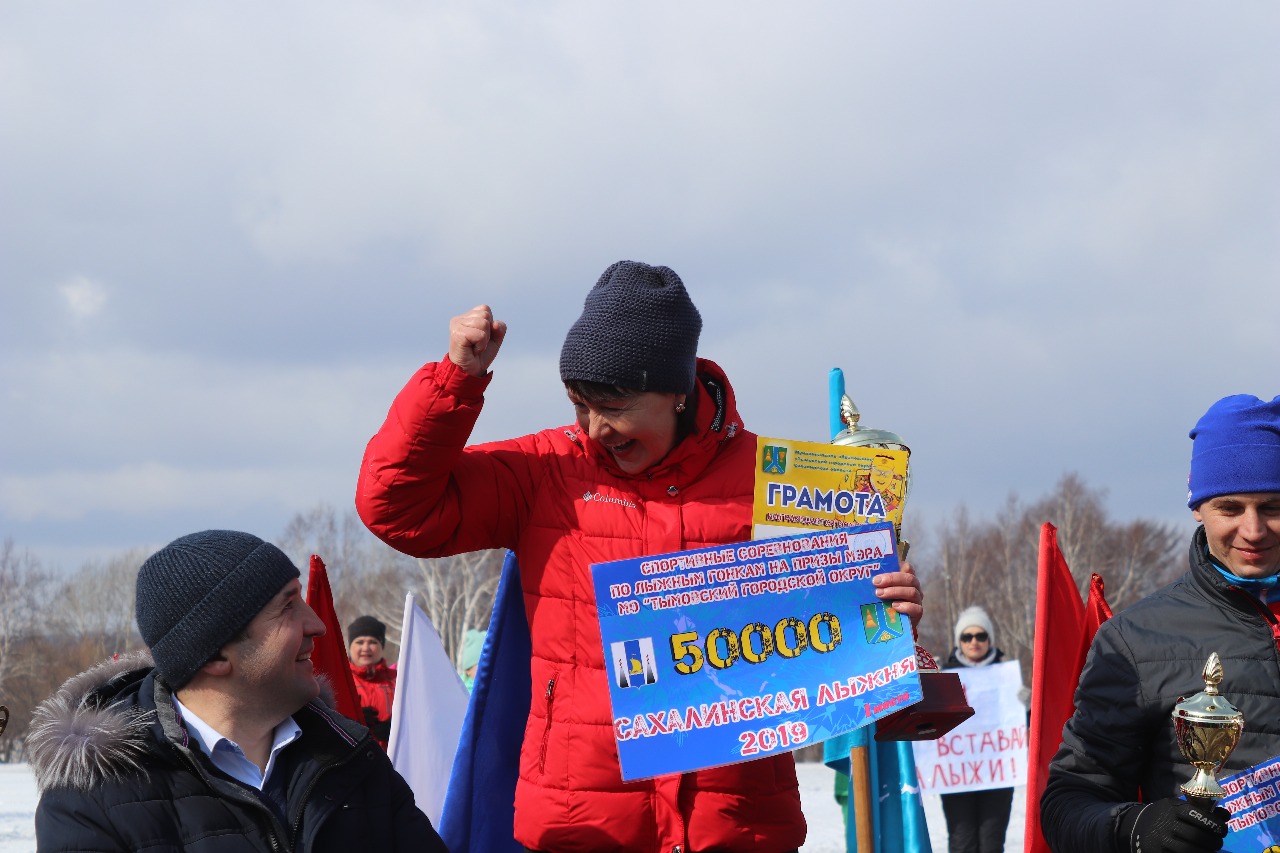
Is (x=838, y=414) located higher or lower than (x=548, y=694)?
higher

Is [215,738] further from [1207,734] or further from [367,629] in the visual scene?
[367,629]

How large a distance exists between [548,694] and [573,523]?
1.38 ft

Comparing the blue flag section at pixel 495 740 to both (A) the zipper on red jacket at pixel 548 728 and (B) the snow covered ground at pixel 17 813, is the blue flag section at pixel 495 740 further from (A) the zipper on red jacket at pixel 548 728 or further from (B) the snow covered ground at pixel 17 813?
(B) the snow covered ground at pixel 17 813

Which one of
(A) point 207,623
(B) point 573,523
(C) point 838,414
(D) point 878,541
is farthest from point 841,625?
(C) point 838,414

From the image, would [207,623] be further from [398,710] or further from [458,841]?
[398,710]

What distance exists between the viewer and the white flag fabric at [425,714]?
6898 millimetres

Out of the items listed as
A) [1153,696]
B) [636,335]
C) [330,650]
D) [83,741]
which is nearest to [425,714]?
[330,650]

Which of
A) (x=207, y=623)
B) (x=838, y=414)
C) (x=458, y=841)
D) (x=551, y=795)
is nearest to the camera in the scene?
(x=207, y=623)

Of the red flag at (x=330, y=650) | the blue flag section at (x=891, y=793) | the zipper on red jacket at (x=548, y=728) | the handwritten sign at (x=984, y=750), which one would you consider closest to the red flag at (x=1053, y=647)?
the blue flag section at (x=891, y=793)

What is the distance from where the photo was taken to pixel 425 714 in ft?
23.7

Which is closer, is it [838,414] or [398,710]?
[838,414]

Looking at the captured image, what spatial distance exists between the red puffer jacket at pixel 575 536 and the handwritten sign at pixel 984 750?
653 centimetres

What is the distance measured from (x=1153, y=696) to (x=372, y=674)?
7.36 m

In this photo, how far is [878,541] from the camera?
3422 millimetres
